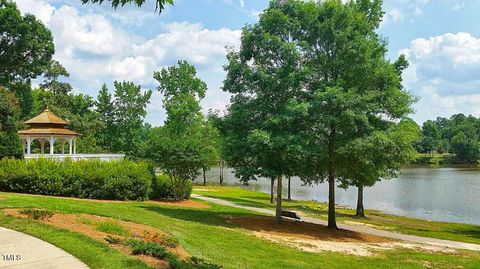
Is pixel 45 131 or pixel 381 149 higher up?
pixel 45 131

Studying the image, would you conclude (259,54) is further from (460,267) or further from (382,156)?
(460,267)

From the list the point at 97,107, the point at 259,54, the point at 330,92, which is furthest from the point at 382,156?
the point at 97,107

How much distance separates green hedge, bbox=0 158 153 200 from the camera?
77.2ft

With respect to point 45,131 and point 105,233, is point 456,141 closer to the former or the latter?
point 45,131

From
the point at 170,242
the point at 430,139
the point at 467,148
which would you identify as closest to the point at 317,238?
the point at 170,242

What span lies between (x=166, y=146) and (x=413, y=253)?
16036 millimetres

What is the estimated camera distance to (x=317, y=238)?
1931cm

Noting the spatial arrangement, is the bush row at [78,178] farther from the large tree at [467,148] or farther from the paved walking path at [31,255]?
the large tree at [467,148]

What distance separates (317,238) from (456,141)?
404ft

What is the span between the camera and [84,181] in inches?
962

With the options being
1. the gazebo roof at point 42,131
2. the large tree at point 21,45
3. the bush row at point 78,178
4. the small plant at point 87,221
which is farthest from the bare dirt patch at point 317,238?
the large tree at point 21,45

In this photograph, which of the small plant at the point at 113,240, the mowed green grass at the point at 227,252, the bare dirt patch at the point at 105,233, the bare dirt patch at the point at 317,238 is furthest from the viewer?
the bare dirt patch at the point at 317,238

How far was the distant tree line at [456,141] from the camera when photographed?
126 m

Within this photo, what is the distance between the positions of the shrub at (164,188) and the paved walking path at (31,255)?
18667 mm
